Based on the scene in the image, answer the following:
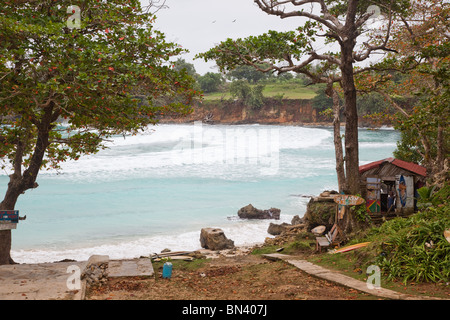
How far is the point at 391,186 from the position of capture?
13.8 meters

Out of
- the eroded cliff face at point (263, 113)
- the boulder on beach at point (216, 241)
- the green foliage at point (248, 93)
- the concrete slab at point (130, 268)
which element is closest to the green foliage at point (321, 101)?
the eroded cliff face at point (263, 113)

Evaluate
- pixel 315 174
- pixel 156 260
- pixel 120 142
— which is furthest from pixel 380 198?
pixel 120 142

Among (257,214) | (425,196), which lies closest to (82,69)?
(425,196)

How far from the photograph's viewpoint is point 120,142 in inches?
1916

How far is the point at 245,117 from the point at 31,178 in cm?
5788

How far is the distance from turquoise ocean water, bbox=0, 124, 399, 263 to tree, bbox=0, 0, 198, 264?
5.80 meters

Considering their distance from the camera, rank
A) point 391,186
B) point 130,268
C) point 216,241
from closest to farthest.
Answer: point 130,268
point 216,241
point 391,186

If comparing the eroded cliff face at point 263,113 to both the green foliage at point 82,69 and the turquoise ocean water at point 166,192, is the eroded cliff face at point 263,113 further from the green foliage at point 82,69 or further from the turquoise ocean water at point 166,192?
the green foliage at point 82,69

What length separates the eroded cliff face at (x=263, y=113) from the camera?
64688mm

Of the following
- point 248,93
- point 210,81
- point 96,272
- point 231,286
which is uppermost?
point 210,81

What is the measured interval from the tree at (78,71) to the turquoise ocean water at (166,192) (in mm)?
5799

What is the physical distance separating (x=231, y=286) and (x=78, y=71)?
4705 millimetres

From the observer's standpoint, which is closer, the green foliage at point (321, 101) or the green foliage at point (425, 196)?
the green foliage at point (425, 196)

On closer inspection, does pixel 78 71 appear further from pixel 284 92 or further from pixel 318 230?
pixel 284 92
